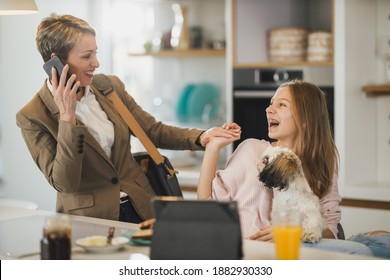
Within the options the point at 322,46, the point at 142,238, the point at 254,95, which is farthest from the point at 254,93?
the point at 142,238

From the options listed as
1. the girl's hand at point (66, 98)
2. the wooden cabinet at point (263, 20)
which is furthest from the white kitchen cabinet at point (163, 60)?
the girl's hand at point (66, 98)

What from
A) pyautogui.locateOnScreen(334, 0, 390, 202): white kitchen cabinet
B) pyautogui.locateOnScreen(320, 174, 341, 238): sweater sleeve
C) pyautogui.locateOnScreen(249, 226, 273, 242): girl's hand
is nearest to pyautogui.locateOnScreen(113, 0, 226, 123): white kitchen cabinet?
pyautogui.locateOnScreen(334, 0, 390, 202): white kitchen cabinet

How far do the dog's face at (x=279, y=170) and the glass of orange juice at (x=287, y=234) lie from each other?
0.42 metres

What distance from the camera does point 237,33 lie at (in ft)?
12.3

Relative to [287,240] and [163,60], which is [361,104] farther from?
[287,240]

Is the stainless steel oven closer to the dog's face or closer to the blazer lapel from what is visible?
the blazer lapel

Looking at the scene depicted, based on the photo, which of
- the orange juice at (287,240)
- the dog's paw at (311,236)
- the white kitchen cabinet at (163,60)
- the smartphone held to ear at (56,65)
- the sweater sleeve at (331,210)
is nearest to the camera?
the orange juice at (287,240)

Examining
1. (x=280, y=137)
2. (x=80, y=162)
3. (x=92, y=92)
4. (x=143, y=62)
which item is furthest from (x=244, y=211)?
(x=143, y=62)

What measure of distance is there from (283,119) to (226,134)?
8.7 inches

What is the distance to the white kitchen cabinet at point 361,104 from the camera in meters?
3.28

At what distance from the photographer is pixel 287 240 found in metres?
1.44

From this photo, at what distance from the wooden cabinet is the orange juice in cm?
226

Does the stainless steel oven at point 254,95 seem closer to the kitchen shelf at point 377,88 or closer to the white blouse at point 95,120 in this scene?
the kitchen shelf at point 377,88
